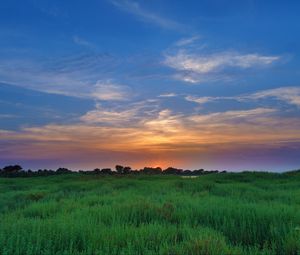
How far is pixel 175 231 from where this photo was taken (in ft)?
19.4

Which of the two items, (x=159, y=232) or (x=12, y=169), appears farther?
(x=12, y=169)

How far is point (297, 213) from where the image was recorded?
Answer: 758cm

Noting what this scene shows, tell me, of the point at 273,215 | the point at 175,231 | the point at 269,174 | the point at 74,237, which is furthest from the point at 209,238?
the point at 269,174

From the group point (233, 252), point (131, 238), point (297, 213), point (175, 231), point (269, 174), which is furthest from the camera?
point (269, 174)

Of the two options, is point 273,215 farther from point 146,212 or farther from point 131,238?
point 131,238

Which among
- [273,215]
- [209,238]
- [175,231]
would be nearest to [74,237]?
[175,231]

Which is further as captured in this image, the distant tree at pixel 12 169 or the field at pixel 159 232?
the distant tree at pixel 12 169

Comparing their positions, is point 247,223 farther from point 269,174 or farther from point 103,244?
point 269,174

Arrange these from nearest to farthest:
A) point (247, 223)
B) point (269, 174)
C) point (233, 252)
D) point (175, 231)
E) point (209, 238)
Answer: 1. point (233, 252)
2. point (209, 238)
3. point (175, 231)
4. point (247, 223)
5. point (269, 174)

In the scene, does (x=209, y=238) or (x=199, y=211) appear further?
(x=199, y=211)

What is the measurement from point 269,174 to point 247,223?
2288cm

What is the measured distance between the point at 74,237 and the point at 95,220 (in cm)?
160

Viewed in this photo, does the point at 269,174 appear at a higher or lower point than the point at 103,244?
higher

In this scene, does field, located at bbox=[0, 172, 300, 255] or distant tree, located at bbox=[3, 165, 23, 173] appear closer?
field, located at bbox=[0, 172, 300, 255]
